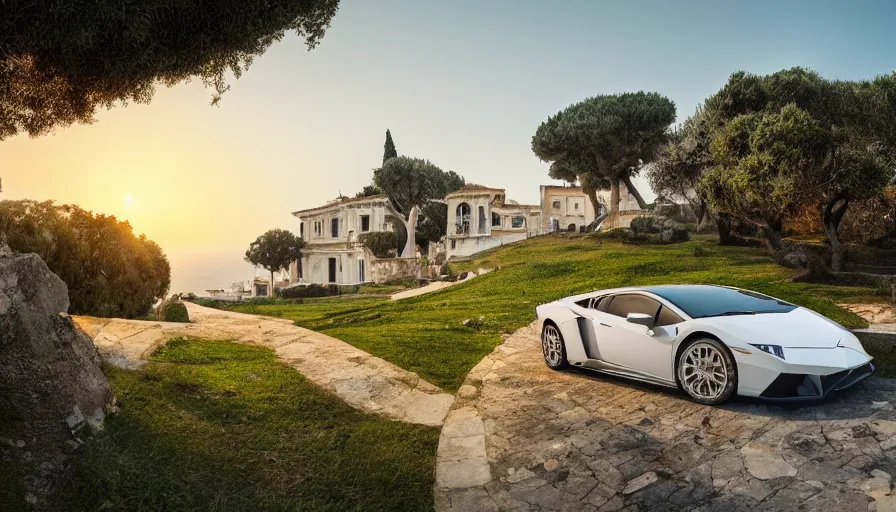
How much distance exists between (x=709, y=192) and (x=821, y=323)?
16.7m

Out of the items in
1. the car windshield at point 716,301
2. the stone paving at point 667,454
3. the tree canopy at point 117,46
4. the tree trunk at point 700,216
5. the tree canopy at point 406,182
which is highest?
the tree canopy at point 406,182

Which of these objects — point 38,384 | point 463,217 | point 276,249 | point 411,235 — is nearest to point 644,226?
point 463,217

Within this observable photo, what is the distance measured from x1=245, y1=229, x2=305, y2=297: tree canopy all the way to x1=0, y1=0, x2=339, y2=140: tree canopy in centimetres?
5406

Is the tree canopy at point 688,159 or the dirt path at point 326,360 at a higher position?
the tree canopy at point 688,159

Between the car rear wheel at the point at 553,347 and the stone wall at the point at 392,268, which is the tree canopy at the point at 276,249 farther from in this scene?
the car rear wheel at the point at 553,347

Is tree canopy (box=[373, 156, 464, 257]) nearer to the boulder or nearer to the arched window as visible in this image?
the arched window

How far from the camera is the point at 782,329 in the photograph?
6520 millimetres

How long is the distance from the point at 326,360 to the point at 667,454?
228 inches

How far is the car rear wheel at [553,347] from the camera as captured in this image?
29.6 ft

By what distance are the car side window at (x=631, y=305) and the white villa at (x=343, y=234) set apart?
40191 mm

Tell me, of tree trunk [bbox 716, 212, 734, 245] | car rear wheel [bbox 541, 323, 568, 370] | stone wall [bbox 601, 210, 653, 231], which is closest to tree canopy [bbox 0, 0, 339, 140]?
car rear wheel [bbox 541, 323, 568, 370]

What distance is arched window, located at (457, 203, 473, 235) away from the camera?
51022 mm

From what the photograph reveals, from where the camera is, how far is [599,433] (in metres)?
6.45

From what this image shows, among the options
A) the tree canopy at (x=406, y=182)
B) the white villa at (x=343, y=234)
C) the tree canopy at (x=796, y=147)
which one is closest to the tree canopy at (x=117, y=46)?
the tree canopy at (x=796, y=147)
